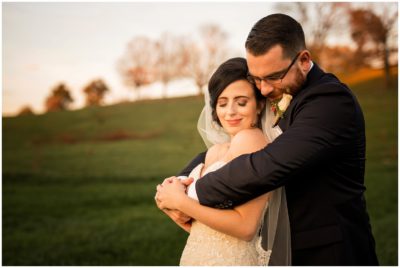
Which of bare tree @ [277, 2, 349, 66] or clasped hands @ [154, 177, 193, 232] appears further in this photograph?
bare tree @ [277, 2, 349, 66]

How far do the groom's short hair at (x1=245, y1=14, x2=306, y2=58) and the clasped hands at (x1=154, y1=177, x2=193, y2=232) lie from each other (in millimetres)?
962

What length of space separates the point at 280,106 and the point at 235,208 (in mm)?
749

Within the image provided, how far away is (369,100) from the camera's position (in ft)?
104

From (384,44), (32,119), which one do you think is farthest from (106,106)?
(384,44)

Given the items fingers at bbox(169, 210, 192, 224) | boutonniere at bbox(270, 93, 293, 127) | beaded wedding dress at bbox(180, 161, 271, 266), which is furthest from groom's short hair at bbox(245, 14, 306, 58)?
fingers at bbox(169, 210, 192, 224)

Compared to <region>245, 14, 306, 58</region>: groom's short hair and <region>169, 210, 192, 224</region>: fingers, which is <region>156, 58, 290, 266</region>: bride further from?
<region>245, 14, 306, 58</region>: groom's short hair

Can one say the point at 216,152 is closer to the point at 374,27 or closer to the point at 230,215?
the point at 230,215

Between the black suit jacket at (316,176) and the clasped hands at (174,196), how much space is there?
17 centimetres

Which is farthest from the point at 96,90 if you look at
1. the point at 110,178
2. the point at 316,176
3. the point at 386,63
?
the point at 316,176

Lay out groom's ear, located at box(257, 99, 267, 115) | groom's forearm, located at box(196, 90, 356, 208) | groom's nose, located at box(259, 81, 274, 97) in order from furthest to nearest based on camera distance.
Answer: groom's ear, located at box(257, 99, 267, 115), groom's nose, located at box(259, 81, 274, 97), groom's forearm, located at box(196, 90, 356, 208)

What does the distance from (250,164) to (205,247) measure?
2.57 feet

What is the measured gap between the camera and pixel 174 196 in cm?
297

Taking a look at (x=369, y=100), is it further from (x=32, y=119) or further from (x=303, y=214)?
(x=303, y=214)

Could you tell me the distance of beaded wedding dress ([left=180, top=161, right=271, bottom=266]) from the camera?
3.10m
